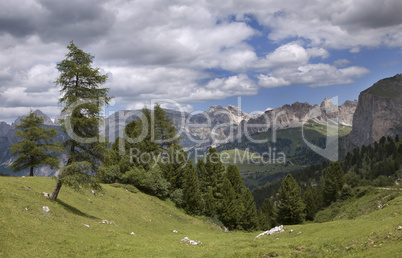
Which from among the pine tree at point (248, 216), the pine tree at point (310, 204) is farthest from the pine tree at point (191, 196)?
the pine tree at point (310, 204)

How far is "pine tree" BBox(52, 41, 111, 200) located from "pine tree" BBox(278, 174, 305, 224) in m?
60.9

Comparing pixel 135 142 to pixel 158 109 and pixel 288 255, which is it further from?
pixel 288 255

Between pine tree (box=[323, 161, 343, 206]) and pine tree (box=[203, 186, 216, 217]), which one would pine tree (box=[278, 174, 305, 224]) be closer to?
pine tree (box=[323, 161, 343, 206])

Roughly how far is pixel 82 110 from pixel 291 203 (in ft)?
217

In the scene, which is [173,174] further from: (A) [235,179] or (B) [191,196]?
(A) [235,179]

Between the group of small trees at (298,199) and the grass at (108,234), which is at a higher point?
the grass at (108,234)

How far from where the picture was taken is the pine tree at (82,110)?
104 ft

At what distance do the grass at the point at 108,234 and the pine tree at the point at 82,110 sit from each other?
15.3ft

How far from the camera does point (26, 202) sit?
28.2 meters

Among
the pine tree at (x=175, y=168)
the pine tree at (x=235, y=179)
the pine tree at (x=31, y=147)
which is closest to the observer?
the pine tree at (x=31, y=147)

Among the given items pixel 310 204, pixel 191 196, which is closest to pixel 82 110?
pixel 191 196

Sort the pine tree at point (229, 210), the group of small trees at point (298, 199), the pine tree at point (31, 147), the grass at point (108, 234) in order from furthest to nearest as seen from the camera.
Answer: the group of small trees at point (298, 199)
the pine tree at point (229, 210)
the pine tree at point (31, 147)
the grass at point (108, 234)

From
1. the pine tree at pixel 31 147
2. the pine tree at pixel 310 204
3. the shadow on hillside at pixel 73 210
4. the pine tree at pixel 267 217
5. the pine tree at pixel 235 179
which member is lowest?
the pine tree at pixel 267 217

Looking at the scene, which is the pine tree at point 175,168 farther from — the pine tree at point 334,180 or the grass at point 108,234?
the pine tree at point 334,180
